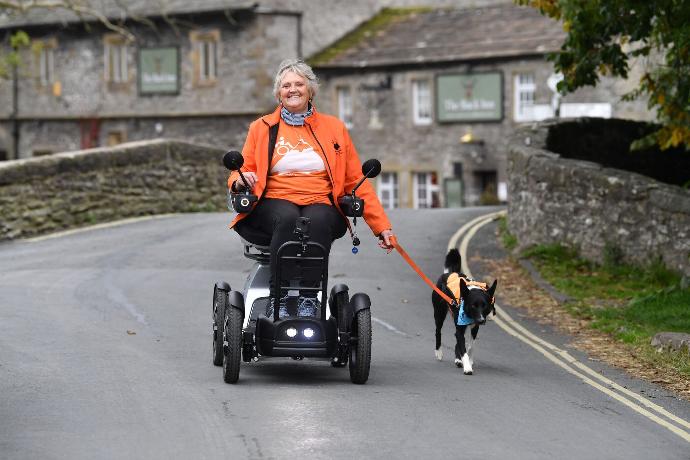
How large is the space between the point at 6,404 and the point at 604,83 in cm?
3783

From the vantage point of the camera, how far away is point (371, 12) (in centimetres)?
5409

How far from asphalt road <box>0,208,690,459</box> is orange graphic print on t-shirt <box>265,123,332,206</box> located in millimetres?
1359

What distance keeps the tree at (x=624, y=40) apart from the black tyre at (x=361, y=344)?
307 inches

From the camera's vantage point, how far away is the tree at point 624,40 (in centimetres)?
1666

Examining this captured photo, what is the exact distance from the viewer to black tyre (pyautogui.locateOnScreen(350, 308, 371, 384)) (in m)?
9.58

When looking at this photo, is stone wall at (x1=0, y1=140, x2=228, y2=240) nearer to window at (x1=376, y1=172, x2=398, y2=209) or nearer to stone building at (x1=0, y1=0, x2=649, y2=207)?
stone building at (x1=0, y1=0, x2=649, y2=207)

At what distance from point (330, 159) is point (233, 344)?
148cm

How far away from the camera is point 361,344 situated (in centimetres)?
958

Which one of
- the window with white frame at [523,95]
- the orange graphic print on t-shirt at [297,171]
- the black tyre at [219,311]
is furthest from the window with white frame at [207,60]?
the orange graphic print on t-shirt at [297,171]

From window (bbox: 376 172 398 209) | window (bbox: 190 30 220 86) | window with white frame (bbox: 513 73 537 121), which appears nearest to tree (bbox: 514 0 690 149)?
window with white frame (bbox: 513 73 537 121)

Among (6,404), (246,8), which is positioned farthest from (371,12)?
(6,404)

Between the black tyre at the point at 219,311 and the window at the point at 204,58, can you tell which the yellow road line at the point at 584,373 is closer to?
the black tyre at the point at 219,311

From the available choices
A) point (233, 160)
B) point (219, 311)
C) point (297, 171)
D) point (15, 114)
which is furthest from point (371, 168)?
point (15, 114)

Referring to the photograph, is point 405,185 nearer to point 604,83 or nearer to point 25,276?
point 604,83
